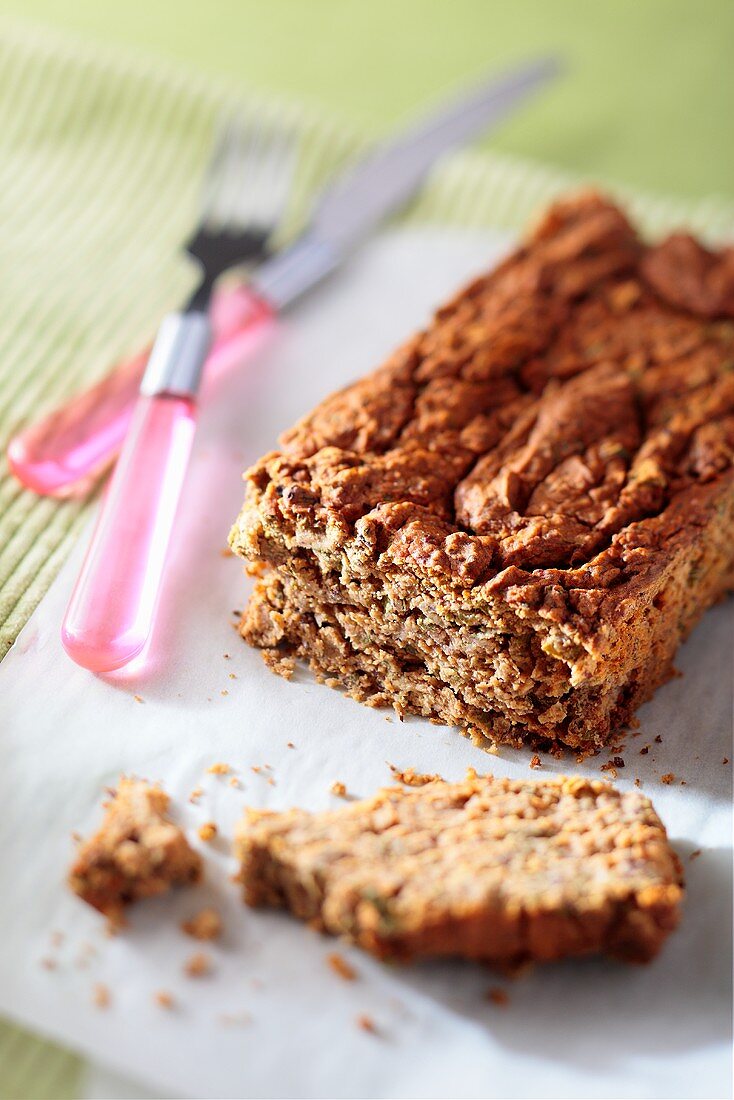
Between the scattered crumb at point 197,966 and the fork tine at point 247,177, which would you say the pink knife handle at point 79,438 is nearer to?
the fork tine at point 247,177

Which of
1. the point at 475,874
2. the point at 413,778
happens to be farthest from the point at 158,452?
the point at 475,874

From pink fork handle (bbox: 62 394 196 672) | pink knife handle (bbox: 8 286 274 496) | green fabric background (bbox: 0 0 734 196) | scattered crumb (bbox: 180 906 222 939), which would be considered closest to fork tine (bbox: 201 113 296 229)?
pink knife handle (bbox: 8 286 274 496)

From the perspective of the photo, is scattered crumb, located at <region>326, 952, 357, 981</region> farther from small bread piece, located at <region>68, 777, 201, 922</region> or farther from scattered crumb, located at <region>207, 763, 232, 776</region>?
scattered crumb, located at <region>207, 763, 232, 776</region>

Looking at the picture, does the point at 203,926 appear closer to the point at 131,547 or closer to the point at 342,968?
the point at 342,968

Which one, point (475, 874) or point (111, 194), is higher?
point (111, 194)

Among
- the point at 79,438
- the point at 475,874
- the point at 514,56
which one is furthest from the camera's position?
the point at 514,56

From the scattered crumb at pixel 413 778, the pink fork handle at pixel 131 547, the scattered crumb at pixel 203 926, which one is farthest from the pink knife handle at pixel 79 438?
the scattered crumb at pixel 203 926

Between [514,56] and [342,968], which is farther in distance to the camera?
[514,56]
